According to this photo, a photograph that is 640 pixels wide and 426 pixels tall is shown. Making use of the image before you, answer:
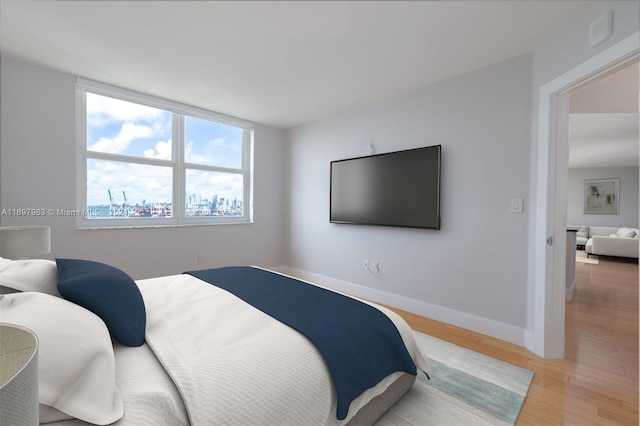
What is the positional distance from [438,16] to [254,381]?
2401 millimetres

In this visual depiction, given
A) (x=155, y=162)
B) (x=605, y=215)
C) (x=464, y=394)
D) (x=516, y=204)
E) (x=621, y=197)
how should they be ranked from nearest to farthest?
(x=464, y=394)
(x=516, y=204)
(x=155, y=162)
(x=621, y=197)
(x=605, y=215)

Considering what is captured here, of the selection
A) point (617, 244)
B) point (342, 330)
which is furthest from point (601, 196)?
point (342, 330)

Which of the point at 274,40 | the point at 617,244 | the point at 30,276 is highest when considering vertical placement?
the point at 274,40

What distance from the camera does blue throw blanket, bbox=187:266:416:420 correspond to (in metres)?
1.22

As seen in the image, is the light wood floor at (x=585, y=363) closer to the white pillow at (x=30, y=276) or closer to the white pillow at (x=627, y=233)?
the white pillow at (x=30, y=276)

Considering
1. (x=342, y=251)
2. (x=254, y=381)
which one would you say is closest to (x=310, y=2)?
(x=254, y=381)

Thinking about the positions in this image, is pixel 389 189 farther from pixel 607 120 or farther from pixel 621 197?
pixel 621 197

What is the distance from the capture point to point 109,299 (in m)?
1.23

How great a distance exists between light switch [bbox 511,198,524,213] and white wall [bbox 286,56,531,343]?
0.12 feet

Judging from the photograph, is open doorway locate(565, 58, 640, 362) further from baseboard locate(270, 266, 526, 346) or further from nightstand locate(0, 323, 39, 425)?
nightstand locate(0, 323, 39, 425)

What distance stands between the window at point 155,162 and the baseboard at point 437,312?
1.87 metres

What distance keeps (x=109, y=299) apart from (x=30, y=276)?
1.28 feet

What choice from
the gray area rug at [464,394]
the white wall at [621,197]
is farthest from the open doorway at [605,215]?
the gray area rug at [464,394]

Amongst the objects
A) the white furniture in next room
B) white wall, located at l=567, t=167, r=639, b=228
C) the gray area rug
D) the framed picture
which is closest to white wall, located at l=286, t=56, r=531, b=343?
the gray area rug
